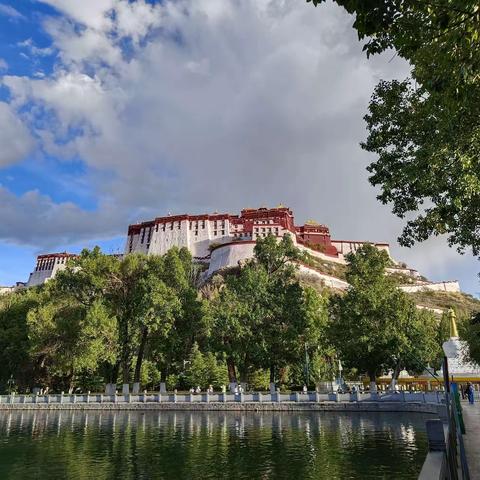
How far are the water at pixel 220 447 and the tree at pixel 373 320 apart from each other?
812 centimetres

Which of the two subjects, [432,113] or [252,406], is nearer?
[432,113]

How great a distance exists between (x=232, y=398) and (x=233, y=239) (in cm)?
7082

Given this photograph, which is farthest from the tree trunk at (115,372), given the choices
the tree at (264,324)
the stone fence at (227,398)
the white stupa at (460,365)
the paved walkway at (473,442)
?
the paved walkway at (473,442)

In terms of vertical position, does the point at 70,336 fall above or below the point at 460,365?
above

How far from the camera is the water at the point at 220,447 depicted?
667 inches

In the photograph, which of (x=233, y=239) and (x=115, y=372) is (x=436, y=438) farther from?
(x=233, y=239)

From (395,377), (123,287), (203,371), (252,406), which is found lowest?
(252,406)

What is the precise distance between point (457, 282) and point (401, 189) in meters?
115

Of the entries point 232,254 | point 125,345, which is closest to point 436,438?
point 125,345

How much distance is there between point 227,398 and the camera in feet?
132

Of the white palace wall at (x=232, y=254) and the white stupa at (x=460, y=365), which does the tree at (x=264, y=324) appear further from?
the white palace wall at (x=232, y=254)

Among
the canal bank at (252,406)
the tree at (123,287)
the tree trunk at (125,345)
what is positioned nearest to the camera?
the canal bank at (252,406)

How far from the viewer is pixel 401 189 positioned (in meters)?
16.3

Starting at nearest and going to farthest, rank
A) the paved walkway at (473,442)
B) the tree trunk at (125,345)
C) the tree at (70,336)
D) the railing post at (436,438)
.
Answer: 1. the railing post at (436,438)
2. the paved walkway at (473,442)
3. the tree at (70,336)
4. the tree trunk at (125,345)
